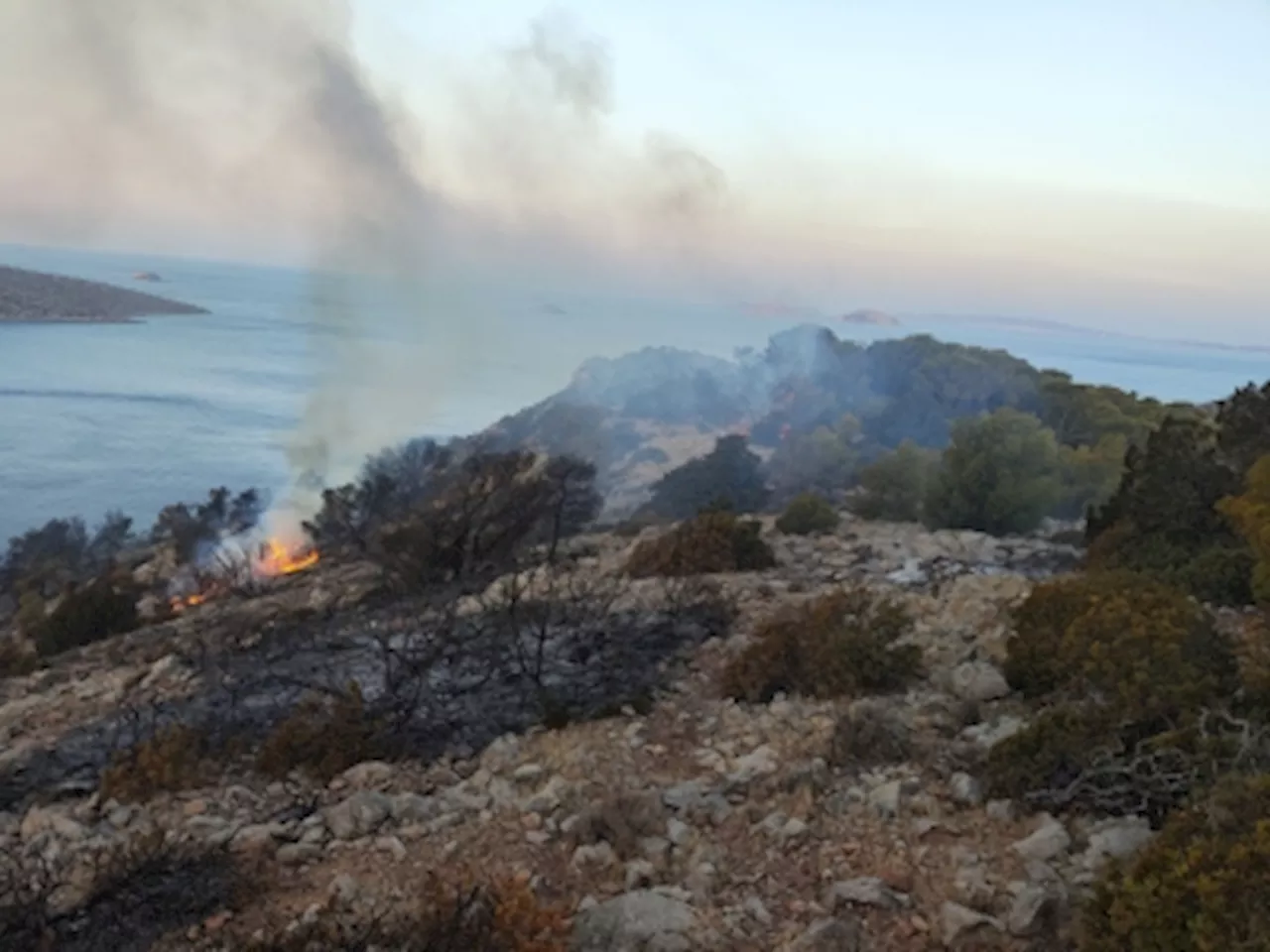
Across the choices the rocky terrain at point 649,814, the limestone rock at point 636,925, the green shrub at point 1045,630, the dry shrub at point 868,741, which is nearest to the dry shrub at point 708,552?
the rocky terrain at point 649,814

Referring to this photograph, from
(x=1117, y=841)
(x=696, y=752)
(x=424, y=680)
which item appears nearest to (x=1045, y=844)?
(x=1117, y=841)

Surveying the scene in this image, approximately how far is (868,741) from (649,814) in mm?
1357

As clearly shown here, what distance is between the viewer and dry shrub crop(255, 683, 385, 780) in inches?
234

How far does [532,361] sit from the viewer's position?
61.4 meters

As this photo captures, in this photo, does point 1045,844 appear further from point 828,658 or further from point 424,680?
point 424,680

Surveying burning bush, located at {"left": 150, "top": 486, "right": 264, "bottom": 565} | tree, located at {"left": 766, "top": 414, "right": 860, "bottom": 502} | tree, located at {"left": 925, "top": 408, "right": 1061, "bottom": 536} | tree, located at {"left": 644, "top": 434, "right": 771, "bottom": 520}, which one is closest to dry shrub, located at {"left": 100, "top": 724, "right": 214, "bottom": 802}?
tree, located at {"left": 925, "top": 408, "right": 1061, "bottom": 536}

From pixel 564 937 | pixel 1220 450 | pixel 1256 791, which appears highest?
pixel 1220 450

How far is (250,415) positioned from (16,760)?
4576cm

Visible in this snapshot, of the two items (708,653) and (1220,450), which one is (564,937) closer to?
(708,653)

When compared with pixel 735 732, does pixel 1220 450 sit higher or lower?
higher

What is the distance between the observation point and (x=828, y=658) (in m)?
6.61

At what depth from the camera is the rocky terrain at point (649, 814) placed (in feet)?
→ 12.8

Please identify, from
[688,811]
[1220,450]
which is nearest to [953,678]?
[688,811]

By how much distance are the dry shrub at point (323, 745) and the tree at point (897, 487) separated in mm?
11165
